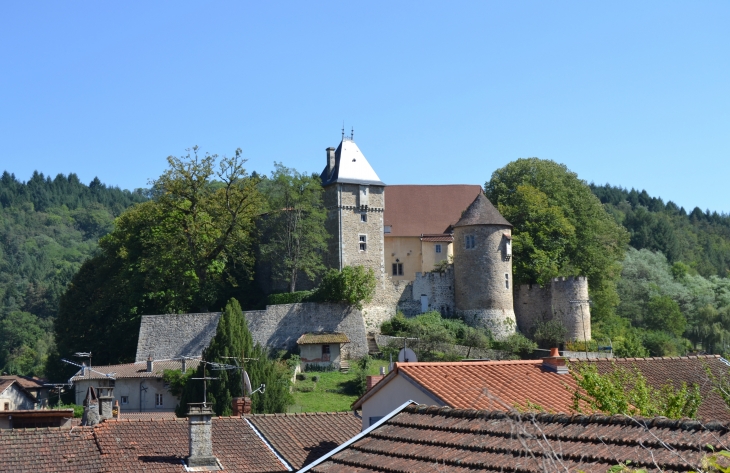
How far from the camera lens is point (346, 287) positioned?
147 feet

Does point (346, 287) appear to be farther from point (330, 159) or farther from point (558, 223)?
point (558, 223)

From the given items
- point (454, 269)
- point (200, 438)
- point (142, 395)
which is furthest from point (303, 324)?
point (200, 438)

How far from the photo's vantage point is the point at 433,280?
157ft

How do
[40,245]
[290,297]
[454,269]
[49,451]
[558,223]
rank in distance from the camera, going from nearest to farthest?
1. [49,451]
2. [290,297]
3. [454,269]
4. [558,223]
5. [40,245]

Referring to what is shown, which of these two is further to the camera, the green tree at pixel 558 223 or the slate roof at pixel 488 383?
the green tree at pixel 558 223

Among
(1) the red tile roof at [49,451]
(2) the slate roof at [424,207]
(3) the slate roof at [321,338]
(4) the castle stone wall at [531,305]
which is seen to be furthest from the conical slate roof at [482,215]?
(1) the red tile roof at [49,451]

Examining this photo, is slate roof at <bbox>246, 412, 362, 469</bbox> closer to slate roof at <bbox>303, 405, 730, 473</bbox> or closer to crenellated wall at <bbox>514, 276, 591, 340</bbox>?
slate roof at <bbox>303, 405, 730, 473</bbox>

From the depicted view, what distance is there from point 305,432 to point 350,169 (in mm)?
29971

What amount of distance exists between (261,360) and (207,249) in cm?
1352

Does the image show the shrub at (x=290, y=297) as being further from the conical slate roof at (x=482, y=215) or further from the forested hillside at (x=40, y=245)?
→ the forested hillside at (x=40, y=245)

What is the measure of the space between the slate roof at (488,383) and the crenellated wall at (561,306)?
3181 centimetres

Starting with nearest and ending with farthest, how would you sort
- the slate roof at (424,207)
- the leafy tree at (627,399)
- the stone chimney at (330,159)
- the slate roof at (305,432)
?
1. the leafy tree at (627,399)
2. the slate roof at (305,432)
3. the stone chimney at (330,159)
4. the slate roof at (424,207)

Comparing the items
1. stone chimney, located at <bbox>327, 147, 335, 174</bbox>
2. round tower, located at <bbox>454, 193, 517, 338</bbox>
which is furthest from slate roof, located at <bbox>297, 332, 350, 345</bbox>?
stone chimney, located at <bbox>327, 147, 335, 174</bbox>

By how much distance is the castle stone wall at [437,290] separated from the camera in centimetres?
4772
